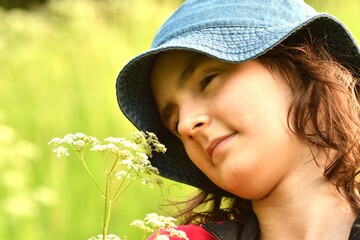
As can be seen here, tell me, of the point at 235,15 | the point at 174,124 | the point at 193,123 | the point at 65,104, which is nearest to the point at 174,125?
the point at 174,124

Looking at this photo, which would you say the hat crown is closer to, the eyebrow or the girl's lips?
the eyebrow

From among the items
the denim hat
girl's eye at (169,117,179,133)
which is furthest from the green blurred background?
the denim hat

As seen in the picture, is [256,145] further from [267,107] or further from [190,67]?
[190,67]

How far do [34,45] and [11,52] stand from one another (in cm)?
21

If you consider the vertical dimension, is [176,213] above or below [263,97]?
below

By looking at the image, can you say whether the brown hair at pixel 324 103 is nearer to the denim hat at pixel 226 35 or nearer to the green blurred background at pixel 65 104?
the denim hat at pixel 226 35

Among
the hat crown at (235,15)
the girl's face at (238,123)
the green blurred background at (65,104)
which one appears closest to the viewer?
the girl's face at (238,123)

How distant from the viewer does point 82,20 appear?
4379 millimetres

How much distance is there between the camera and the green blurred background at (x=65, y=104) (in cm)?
279

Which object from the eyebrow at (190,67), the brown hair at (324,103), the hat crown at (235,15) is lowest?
the brown hair at (324,103)

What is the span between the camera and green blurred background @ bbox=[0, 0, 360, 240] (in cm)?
279

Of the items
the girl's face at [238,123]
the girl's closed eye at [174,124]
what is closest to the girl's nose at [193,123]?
the girl's face at [238,123]

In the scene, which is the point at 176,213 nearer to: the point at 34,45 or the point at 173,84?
the point at 173,84

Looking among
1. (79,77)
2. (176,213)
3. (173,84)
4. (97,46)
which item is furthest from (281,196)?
(97,46)
